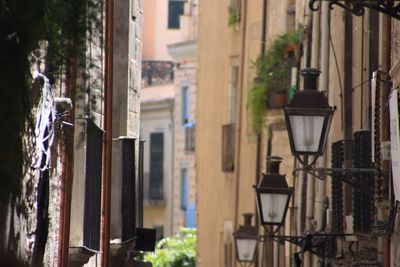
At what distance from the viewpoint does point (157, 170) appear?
182 ft

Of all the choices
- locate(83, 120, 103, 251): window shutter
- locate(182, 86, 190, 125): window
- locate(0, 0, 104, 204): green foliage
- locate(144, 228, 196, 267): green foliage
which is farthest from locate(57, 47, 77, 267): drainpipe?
locate(182, 86, 190, 125): window

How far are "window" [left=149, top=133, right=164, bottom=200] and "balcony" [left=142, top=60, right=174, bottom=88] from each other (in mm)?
1749

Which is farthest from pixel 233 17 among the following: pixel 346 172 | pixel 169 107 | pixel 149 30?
pixel 149 30

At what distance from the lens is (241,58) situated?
29156mm

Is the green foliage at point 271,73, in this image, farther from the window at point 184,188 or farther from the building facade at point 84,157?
the window at point 184,188

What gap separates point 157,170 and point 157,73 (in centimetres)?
327

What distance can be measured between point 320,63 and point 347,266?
5061 millimetres

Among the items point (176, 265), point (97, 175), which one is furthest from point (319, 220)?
point (176, 265)

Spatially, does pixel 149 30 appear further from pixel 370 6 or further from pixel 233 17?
pixel 370 6

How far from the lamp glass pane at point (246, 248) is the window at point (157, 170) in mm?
32338

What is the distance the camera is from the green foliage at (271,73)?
2347 cm

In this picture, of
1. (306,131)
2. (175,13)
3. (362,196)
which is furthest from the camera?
(175,13)

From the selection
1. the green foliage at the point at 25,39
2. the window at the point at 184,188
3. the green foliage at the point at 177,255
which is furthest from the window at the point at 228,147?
the window at the point at 184,188

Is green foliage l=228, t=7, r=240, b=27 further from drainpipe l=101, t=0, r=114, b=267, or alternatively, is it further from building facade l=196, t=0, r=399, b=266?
drainpipe l=101, t=0, r=114, b=267
